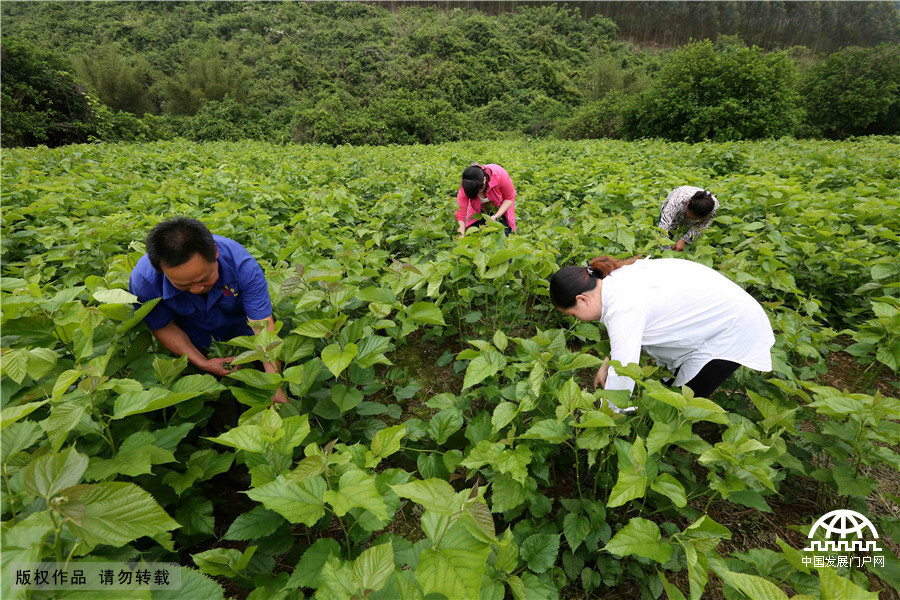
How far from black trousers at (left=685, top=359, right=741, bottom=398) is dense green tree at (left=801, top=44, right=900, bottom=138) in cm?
2712

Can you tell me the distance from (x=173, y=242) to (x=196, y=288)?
29cm

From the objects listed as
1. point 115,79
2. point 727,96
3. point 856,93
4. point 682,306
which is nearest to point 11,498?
point 682,306

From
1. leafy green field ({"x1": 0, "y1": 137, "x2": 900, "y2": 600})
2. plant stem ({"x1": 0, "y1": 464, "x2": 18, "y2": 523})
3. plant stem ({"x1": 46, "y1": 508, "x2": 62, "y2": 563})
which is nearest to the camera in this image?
plant stem ({"x1": 46, "y1": 508, "x2": 62, "y2": 563})

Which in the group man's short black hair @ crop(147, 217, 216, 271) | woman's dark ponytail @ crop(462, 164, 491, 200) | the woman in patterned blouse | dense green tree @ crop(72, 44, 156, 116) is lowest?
the woman in patterned blouse

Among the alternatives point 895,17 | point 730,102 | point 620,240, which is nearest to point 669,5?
point 895,17

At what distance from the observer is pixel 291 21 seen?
131 ft

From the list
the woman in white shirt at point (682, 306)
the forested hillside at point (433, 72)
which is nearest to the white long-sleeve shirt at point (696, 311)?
the woman in white shirt at point (682, 306)

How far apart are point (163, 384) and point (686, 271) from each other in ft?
8.40

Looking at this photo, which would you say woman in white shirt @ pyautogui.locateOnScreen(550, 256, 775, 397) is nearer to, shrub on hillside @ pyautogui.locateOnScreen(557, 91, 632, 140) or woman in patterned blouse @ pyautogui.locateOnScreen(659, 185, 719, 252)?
woman in patterned blouse @ pyautogui.locateOnScreen(659, 185, 719, 252)

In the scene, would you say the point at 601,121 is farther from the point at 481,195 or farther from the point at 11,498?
the point at 11,498

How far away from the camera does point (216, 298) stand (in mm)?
2092

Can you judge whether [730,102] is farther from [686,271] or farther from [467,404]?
[467,404]

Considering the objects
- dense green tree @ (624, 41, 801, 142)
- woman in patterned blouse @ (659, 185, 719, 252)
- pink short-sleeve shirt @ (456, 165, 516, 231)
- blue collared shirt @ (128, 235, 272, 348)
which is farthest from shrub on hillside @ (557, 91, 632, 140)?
blue collared shirt @ (128, 235, 272, 348)

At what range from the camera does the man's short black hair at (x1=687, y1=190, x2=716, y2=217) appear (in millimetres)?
3582
